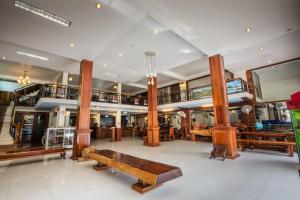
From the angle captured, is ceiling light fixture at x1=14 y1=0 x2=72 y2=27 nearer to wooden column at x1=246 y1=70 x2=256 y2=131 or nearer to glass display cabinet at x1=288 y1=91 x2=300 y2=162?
glass display cabinet at x1=288 y1=91 x2=300 y2=162

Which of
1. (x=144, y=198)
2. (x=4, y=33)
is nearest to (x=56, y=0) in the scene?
(x=4, y=33)

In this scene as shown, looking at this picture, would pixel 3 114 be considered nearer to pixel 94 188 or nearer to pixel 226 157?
pixel 94 188

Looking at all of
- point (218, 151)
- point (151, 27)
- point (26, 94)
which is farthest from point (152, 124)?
point (26, 94)

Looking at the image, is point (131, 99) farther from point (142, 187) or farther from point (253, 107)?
point (142, 187)

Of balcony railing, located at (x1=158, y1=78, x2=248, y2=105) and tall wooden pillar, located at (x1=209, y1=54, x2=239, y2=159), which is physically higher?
balcony railing, located at (x1=158, y1=78, x2=248, y2=105)

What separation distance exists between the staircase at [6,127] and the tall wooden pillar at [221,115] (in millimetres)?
9908

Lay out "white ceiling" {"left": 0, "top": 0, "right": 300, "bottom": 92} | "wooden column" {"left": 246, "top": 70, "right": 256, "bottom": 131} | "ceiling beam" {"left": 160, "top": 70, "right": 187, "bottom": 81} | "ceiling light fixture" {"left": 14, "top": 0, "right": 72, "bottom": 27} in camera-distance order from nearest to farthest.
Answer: "ceiling light fixture" {"left": 14, "top": 0, "right": 72, "bottom": 27}, "white ceiling" {"left": 0, "top": 0, "right": 300, "bottom": 92}, "wooden column" {"left": 246, "top": 70, "right": 256, "bottom": 131}, "ceiling beam" {"left": 160, "top": 70, "right": 187, "bottom": 81}

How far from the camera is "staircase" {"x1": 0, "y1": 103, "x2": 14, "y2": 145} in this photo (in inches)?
288

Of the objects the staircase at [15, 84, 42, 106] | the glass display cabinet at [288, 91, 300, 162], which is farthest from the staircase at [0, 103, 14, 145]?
the glass display cabinet at [288, 91, 300, 162]

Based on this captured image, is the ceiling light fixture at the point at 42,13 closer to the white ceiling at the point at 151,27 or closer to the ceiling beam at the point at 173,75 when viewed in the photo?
the white ceiling at the point at 151,27

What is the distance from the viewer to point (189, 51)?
20.7ft

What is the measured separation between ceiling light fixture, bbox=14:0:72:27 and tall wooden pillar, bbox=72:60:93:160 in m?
1.94

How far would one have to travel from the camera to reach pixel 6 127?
8.23m

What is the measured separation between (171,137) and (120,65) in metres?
6.76
